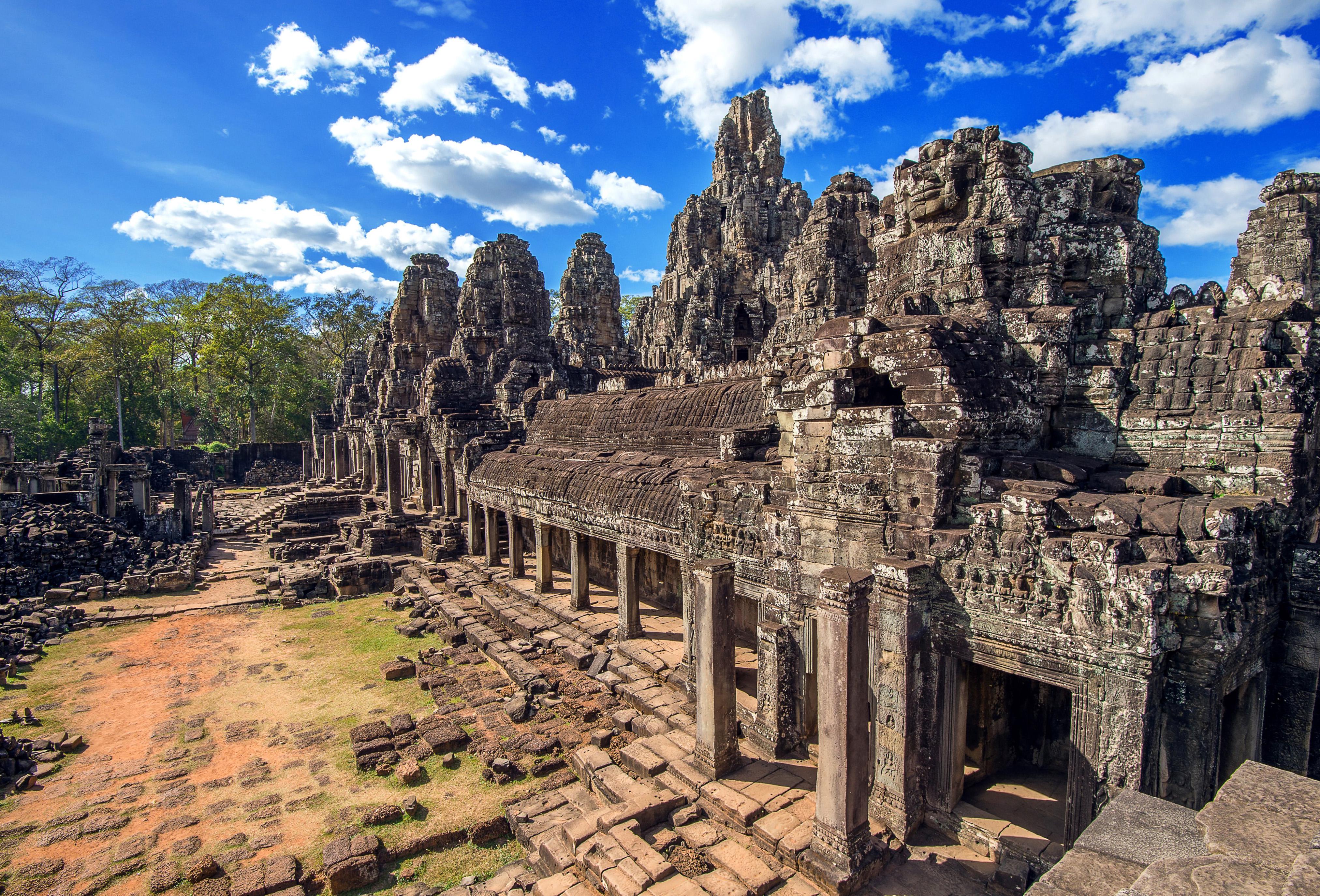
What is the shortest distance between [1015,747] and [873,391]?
15.9 feet

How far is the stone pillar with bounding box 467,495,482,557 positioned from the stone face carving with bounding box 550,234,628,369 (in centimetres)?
2042

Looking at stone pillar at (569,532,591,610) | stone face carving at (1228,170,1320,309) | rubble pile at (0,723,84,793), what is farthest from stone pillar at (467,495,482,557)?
stone face carving at (1228,170,1320,309)

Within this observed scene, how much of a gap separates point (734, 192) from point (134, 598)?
1562 inches

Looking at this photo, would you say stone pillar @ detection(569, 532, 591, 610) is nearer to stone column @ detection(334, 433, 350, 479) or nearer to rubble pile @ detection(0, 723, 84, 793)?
rubble pile @ detection(0, 723, 84, 793)

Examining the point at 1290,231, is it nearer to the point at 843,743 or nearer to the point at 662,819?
the point at 843,743

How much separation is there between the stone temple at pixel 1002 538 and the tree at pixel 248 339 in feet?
157

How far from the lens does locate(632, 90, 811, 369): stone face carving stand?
114 ft

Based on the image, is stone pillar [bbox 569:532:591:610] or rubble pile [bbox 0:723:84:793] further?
stone pillar [bbox 569:532:591:610]

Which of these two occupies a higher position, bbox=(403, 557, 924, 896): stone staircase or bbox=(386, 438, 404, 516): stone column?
bbox=(386, 438, 404, 516): stone column

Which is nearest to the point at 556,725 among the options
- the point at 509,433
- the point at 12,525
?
the point at 509,433

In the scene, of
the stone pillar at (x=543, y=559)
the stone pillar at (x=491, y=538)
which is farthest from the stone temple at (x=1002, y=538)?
the stone pillar at (x=491, y=538)

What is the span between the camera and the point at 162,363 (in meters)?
50.0

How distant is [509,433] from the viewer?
21.8 meters

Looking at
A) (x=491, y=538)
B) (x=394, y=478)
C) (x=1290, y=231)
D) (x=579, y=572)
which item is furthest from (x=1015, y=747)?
(x=394, y=478)
